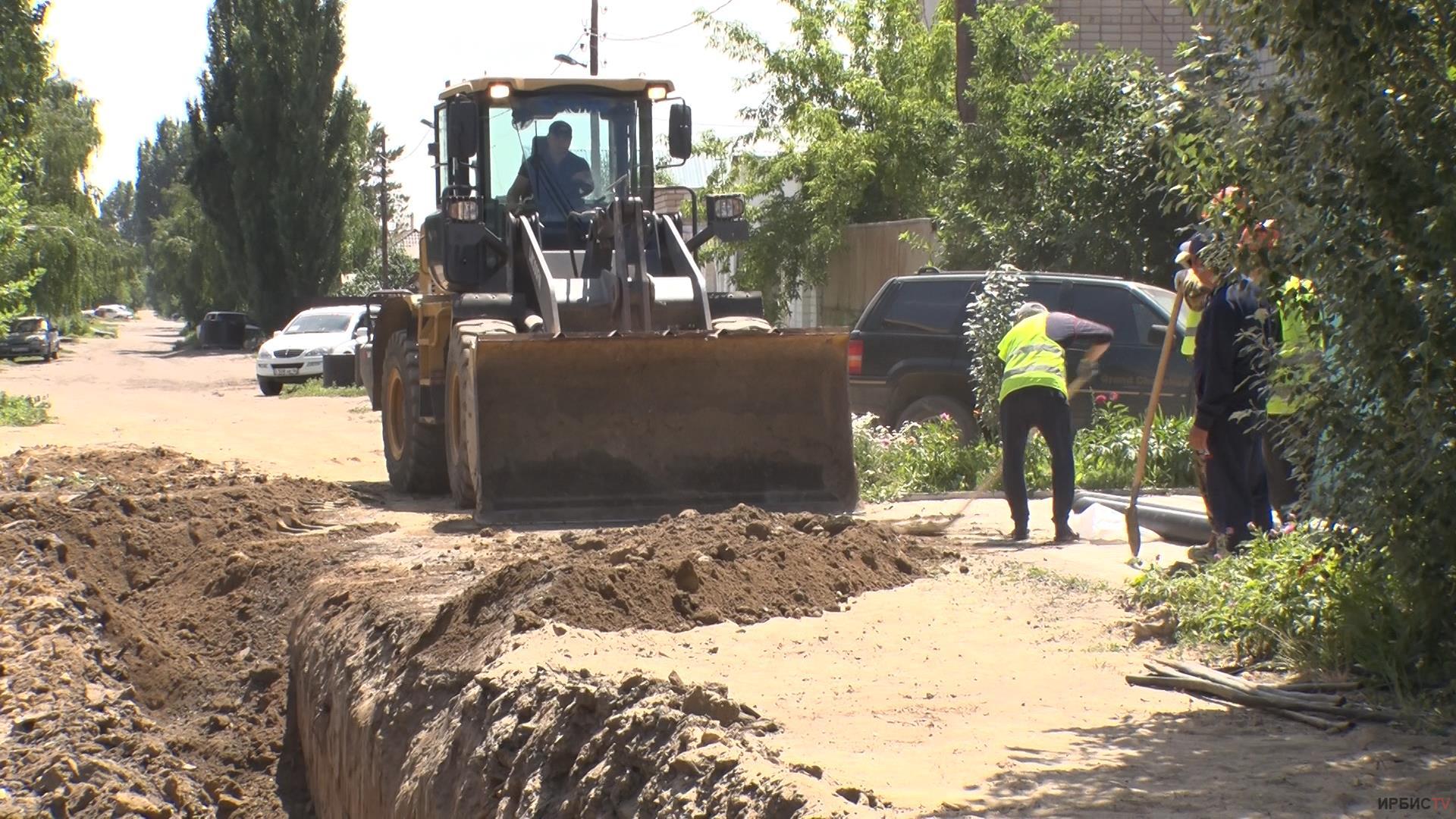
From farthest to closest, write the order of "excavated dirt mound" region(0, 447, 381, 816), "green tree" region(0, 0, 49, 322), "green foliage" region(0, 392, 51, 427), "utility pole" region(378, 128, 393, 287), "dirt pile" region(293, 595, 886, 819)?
1. "utility pole" region(378, 128, 393, 287)
2. "green tree" region(0, 0, 49, 322)
3. "green foliage" region(0, 392, 51, 427)
4. "excavated dirt mound" region(0, 447, 381, 816)
5. "dirt pile" region(293, 595, 886, 819)

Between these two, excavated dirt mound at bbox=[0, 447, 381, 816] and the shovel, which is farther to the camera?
the shovel

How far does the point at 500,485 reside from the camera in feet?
33.2

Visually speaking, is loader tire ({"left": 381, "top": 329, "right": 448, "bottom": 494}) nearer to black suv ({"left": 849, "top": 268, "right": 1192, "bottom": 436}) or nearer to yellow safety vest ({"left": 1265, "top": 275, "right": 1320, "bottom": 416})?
black suv ({"left": 849, "top": 268, "right": 1192, "bottom": 436})

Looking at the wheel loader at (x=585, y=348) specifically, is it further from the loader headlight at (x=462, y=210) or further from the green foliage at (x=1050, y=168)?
the green foliage at (x=1050, y=168)

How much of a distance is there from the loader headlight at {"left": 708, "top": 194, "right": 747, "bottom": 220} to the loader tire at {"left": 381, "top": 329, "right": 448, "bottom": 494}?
8.40 ft

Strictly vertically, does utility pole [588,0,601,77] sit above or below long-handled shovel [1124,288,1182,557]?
above

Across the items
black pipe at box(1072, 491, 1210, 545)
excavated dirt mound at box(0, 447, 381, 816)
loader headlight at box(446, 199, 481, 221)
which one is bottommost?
excavated dirt mound at box(0, 447, 381, 816)

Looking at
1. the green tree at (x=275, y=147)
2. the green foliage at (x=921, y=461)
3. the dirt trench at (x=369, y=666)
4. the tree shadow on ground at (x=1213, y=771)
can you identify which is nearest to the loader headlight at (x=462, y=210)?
the dirt trench at (x=369, y=666)

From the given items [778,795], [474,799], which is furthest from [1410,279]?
[474,799]

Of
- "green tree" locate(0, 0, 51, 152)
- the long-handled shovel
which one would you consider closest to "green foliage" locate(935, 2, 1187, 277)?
the long-handled shovel

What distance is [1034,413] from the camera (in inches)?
375

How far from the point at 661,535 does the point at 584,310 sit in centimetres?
325

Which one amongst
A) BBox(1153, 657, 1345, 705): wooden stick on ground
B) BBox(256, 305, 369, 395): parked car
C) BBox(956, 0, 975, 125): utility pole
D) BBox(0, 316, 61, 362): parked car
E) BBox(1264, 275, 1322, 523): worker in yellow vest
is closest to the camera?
BBox(1153, 657, 1345, 705): wooden stick on ground

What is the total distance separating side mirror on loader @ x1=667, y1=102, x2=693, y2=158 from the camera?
11.7 meters
